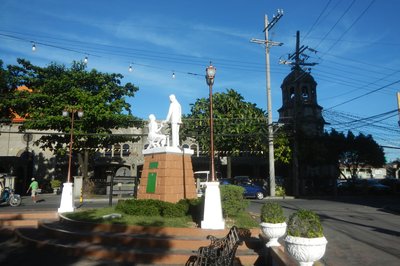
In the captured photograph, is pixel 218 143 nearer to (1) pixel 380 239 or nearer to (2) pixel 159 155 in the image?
(2) pixel 159 155

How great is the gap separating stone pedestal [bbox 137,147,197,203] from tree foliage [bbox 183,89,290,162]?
18.1 m

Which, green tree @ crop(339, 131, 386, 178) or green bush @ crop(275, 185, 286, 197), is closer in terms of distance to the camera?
green bush @ crop(275, 185, 286, 197)

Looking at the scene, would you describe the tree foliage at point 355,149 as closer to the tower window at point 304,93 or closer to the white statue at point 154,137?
the tower window at point 304,93

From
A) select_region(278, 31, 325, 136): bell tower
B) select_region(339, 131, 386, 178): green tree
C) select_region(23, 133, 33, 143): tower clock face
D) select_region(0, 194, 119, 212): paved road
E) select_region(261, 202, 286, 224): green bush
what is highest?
select_region(278, 31, 325, 136): bell tower

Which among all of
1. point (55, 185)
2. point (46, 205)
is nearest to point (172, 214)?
point (46, 205)

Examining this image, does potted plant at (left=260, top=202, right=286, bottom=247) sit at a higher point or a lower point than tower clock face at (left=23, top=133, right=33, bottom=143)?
lower

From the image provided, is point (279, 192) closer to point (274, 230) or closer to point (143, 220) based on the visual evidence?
point (143, 220)

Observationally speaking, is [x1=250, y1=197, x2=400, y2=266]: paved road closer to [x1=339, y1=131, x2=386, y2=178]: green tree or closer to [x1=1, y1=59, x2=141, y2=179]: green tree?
[x1=1, y1=59, x2=141, y2=179]: green tree

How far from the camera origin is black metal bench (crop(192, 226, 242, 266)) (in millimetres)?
6758

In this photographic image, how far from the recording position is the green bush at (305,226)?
5.33 metres

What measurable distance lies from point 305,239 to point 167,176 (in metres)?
9.35

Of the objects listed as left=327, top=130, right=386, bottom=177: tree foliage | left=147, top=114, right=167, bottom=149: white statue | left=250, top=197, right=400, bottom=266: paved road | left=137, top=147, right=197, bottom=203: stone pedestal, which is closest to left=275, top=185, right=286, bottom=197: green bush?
left=327, top=130, right=386, bottom=177: tree foliage

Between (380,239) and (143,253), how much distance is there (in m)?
7.02

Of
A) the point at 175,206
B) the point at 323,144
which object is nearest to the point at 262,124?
the point at 323,144
